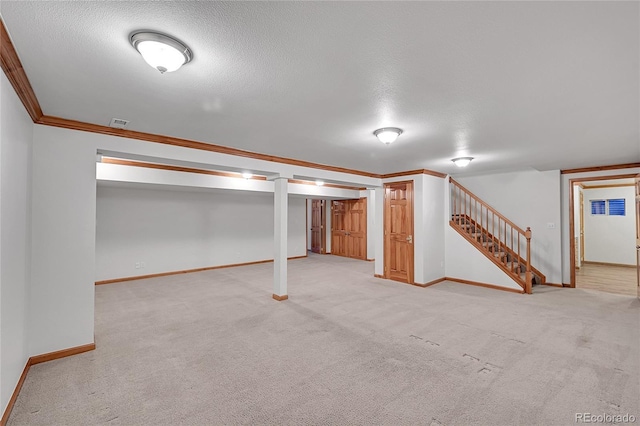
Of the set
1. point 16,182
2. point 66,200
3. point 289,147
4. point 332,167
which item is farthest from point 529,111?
point 66,200

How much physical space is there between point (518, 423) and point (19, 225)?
13.0 feet

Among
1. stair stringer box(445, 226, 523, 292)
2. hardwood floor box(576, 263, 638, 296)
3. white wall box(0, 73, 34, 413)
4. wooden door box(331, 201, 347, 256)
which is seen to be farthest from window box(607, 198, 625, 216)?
white wall box(0, 73, 34, 413)

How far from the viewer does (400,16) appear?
1434mm

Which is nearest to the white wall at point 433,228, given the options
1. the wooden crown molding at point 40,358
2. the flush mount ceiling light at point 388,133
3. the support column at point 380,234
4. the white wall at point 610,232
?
the support column at point 380,234

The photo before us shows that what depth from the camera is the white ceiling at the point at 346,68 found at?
142cm

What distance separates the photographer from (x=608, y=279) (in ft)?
21.2

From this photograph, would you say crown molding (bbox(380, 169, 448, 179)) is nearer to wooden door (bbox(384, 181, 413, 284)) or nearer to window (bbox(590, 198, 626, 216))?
wooden door (bbox(384, 181, 413, 284))

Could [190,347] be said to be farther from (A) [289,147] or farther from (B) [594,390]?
(B) [594,390]

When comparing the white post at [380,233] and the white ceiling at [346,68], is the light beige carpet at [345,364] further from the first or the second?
the white ceiling at [346,68]

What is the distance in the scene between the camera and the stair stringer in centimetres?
561

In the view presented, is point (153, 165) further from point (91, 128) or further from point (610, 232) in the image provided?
point (610, 232)

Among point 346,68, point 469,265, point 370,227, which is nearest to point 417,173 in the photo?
point 469,265

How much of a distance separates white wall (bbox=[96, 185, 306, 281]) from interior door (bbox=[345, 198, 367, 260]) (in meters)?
2.82

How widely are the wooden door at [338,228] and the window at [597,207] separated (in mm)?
7285
